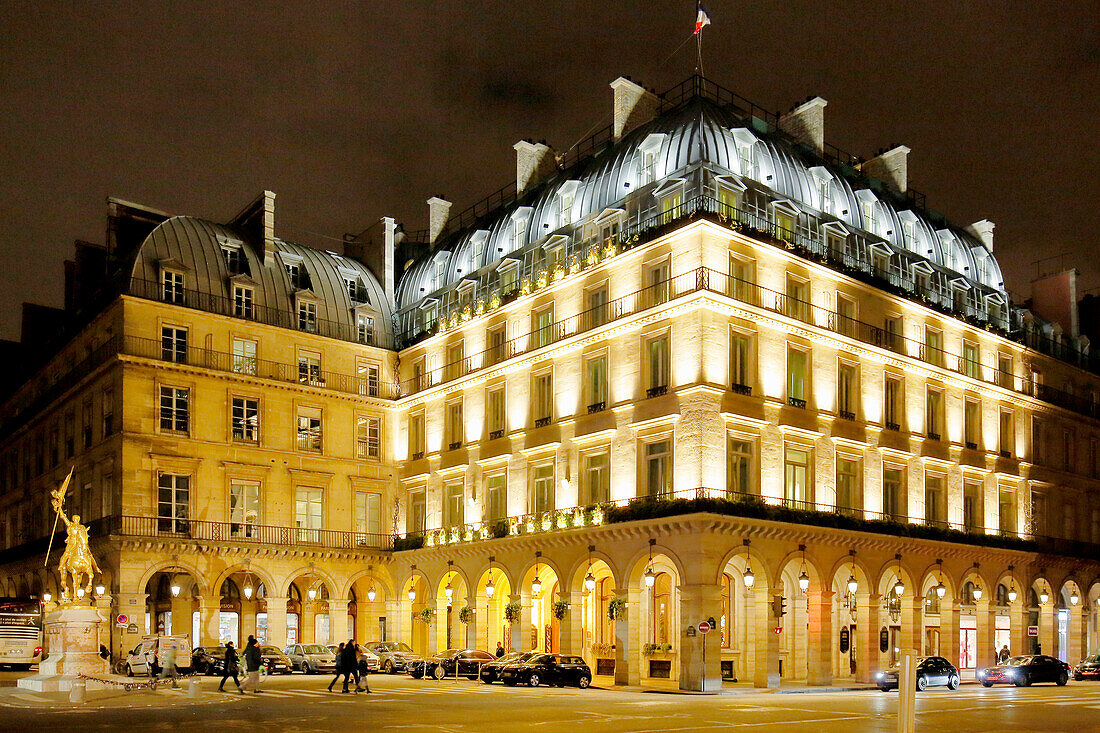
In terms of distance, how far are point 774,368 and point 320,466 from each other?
77.8 feet

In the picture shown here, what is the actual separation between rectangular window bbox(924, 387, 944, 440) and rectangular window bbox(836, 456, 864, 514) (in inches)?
A: 238

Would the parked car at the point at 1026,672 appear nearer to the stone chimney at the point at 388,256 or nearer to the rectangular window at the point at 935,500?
the rectangular window at the point at 935,500

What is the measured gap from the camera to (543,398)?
48625 millimetres

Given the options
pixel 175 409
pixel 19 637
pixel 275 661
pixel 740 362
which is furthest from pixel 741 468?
pixel 19 637

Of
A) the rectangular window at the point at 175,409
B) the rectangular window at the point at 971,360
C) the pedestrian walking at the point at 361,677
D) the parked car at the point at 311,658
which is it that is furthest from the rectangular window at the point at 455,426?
the rectangular window at the point at 971,360

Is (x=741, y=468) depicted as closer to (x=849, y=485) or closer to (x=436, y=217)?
(x=849, y=485)

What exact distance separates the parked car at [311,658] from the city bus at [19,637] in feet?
33.9

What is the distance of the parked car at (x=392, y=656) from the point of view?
4878 centimetres

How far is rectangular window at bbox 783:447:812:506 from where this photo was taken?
42.7 meters

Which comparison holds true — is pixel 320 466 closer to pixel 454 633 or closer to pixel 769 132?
pixel 454 633

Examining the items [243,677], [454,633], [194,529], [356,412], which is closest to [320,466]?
[356,412]

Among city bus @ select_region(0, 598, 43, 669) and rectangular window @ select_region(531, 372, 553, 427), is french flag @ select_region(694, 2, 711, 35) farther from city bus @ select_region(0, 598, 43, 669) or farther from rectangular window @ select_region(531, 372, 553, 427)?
city bus @ select_region(0, 598, 43, 669)

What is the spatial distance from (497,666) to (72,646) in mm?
14976

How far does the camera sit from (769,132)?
5006 centimetres
